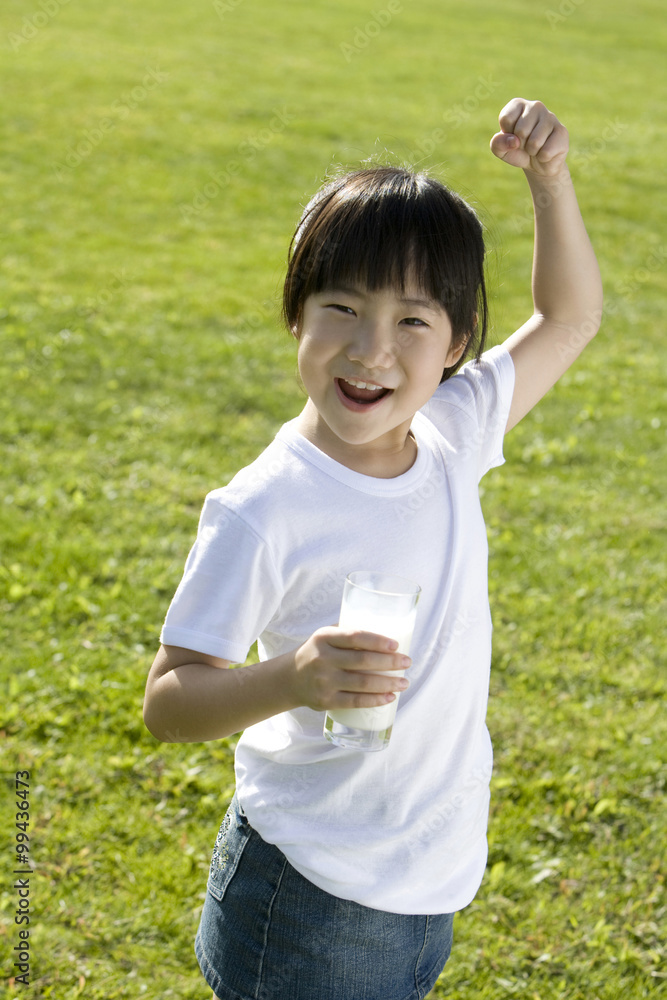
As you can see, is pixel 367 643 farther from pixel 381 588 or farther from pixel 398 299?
pixel 398 299

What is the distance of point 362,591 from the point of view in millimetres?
1560

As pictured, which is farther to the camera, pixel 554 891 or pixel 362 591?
pixel 554 891

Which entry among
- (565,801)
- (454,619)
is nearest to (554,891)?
(565,801)

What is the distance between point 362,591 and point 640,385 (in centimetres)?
668

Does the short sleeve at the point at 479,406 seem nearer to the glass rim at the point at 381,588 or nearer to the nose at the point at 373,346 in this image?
the nose at the point at 373,346

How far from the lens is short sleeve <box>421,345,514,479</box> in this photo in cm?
208

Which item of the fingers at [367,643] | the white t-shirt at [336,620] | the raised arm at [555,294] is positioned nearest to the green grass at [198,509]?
the raised arm at [555,294]

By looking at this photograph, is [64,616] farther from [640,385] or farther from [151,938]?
[640,385]

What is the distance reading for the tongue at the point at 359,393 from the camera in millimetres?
1741

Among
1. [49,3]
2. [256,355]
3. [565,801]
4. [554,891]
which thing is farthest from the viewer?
[49,3]

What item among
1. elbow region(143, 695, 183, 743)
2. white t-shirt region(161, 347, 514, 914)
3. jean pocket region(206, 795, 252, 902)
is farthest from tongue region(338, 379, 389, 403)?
jean pocket region(206, 795, 252, 902)

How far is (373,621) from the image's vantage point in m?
1.55

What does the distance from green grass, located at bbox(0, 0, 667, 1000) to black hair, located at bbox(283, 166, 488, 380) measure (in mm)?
290

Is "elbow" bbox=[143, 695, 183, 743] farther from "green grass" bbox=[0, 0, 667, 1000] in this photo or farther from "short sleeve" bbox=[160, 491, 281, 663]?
"green grass" bbox=[0, 0, 667, 1000]
